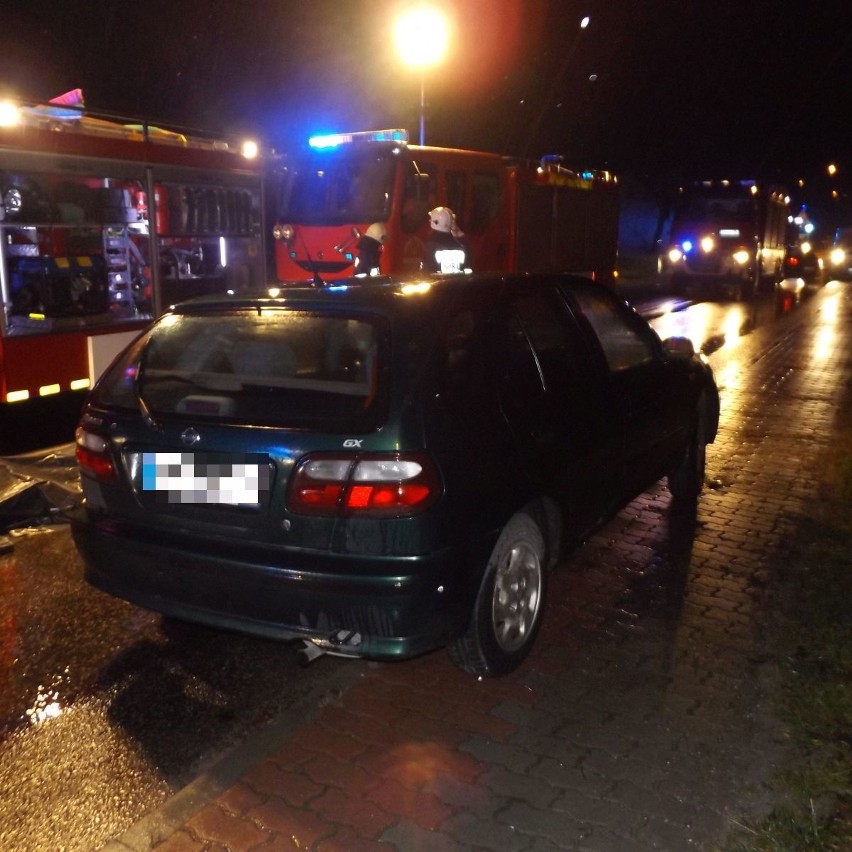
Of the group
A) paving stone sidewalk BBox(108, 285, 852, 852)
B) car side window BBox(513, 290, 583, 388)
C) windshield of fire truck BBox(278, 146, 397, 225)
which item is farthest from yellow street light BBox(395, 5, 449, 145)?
paving stone sidewalk BBox(108, 285, 852, 852)

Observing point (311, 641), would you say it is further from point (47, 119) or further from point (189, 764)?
point (47, 119)

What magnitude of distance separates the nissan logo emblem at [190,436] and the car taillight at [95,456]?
1.35 ft

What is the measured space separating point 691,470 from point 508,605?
280 centimetres

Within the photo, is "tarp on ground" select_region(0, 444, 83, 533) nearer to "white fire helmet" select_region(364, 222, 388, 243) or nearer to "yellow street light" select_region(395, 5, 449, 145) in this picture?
"white fire helmet" select_region(364, 222, 388, 243)

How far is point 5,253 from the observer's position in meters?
7.49

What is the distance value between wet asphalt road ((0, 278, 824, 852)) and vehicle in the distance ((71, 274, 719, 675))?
44 centimetres

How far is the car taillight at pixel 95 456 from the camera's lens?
12.4 feet

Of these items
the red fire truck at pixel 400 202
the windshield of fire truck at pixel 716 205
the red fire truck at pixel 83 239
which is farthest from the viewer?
the windshield of fire truck at pixel 716 205

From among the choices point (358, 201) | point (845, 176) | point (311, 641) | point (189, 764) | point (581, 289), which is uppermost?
point (845, 176)

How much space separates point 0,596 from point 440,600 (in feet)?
9.07

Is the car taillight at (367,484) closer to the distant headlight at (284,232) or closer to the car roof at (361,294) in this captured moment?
the car roof at (361,294)

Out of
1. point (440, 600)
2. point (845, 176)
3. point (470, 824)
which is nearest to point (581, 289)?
point (440, 600)

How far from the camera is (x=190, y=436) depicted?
3.53m

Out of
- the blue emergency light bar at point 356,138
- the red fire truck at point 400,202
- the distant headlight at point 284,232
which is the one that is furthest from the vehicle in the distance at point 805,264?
the distant headlight at point 284,232
